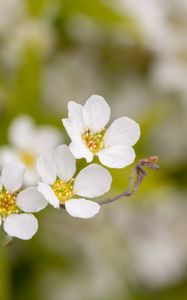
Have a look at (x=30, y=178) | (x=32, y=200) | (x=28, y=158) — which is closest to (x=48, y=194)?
(x=32, y=200)

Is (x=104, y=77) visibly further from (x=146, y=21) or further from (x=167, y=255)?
(x=167, y=255)

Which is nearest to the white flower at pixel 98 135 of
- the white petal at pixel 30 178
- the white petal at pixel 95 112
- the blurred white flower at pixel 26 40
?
the white petal at pixel 95 112

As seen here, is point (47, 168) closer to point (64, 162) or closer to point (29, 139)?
point (64, 162)

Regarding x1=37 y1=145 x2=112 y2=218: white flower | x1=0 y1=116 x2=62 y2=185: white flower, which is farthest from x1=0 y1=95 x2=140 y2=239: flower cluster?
x1=0 y1=116 x2=62 y2=185: white flower

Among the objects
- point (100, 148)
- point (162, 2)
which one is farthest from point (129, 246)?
point (100, 148)

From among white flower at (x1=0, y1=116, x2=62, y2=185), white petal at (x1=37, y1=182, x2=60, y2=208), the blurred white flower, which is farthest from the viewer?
the blurred white flower

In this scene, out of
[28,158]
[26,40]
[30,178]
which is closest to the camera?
[30,178]

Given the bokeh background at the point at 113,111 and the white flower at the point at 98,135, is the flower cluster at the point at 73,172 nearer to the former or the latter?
the white flower at the point at 98,135

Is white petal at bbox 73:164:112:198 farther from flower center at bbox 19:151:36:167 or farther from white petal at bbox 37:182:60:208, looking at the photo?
flower center at bbox 19:151:36:167
